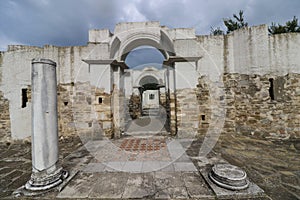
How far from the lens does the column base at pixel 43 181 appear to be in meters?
2.33

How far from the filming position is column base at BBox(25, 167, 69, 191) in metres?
2.33

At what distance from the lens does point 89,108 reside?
5.49m

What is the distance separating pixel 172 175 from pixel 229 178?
99cm

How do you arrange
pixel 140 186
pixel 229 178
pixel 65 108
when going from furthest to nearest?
pixel 65 108
pixel 140 186
pixel 229 178

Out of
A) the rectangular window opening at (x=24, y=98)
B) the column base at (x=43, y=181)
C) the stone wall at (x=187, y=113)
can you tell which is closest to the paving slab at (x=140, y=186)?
the column base at (x=43, y=181)

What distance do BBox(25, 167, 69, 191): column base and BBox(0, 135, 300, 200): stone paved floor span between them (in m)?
0.19

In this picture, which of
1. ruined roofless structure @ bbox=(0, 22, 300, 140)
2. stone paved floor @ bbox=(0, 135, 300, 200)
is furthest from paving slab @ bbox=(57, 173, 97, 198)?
ruined roofless structure @ bbox=(0, 22, 300, 140)

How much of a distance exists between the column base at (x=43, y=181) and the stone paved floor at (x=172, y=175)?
19 centimetres

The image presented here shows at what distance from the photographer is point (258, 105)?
5.21 m

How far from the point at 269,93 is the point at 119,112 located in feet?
19.0

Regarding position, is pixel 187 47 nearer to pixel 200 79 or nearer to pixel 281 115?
pixel 200 79

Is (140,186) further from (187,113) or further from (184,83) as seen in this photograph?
(184,83)

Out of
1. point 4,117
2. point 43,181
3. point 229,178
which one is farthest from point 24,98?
point 229,178

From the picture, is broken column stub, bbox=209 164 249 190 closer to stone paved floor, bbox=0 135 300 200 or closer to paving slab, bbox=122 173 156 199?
stone paved floor, bbox=0 135 300 200
